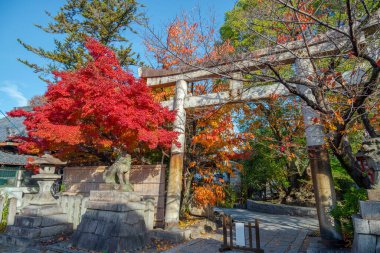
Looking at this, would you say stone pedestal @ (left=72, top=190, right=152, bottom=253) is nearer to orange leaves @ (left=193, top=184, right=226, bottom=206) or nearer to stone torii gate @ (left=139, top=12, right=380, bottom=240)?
stone torii gate @ (left=139, top=12, right=380, bottom=240)

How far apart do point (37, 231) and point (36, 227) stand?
189 mm

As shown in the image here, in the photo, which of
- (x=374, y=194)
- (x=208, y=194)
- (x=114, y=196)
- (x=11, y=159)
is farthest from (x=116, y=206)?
(x=11, y=159)

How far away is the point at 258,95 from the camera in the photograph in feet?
28.9

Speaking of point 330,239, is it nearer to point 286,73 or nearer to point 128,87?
point 286,73

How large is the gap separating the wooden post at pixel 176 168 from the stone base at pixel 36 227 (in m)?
3.93

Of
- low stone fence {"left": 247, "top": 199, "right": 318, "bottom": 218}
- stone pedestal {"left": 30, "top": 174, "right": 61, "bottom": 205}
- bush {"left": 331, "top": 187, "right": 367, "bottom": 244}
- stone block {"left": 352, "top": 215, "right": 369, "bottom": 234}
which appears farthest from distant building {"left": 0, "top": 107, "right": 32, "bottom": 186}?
stone block {"left": 352, "top": 215, "right": 369, "bottom": 234}

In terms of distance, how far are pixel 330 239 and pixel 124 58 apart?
15965mm

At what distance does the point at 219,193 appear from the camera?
404 inches

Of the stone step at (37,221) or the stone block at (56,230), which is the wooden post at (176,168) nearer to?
the stone block at (56,230)

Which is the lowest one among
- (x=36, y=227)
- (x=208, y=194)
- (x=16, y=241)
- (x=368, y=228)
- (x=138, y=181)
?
(x=16, y=241)

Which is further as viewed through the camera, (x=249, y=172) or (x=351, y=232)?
(x=249, y=172)

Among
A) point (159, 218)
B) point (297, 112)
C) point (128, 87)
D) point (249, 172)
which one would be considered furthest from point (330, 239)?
point (249, 172)

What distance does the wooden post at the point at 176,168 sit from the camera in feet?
30.0

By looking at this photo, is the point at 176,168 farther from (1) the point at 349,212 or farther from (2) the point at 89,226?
(1) the point at 349,212
